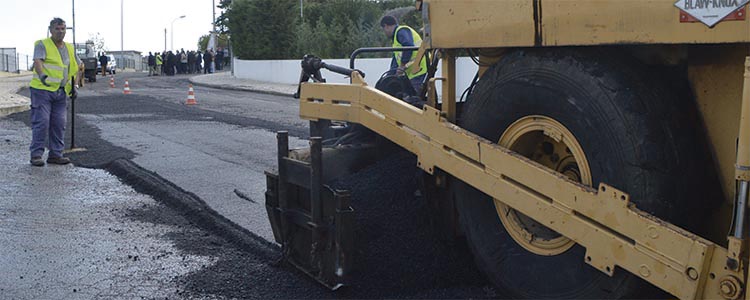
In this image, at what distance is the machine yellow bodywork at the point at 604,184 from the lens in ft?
9.05

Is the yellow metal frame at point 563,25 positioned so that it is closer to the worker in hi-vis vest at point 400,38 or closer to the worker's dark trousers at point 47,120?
the worker in hi-vis vest at point 400,38

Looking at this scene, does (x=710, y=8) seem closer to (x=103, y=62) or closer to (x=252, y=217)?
(x=252, y=217)

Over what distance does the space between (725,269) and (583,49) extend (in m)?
1.00

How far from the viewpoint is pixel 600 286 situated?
3.18 metres

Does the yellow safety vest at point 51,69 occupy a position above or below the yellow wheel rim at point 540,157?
above

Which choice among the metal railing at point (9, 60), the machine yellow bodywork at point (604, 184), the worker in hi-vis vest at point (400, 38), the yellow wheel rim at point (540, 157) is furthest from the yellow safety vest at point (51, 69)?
the metal railing at point (9, 60)

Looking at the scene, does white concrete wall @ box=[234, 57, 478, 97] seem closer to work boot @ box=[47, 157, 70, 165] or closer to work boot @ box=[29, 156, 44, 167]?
work boot @ box=[47, 157, 70, 165]

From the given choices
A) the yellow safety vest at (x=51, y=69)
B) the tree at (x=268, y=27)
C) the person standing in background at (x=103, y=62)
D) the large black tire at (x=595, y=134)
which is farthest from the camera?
the person standing in background at (x=103, y=62)

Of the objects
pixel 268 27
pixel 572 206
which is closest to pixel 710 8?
pixel 572 206

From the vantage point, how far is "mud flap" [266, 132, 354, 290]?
4.22m

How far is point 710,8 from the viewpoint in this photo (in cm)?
271

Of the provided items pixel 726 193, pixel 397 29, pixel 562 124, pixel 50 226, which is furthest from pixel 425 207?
pixel 397 29

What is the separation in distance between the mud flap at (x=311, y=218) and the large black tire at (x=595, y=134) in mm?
741

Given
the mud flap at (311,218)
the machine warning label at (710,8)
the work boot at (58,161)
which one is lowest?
the work boot at (58,161)
